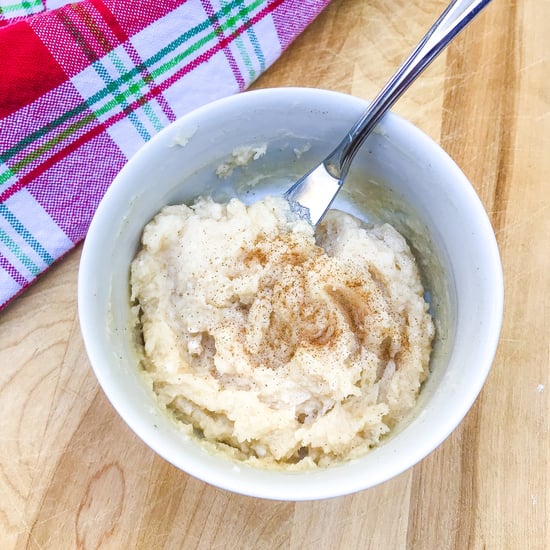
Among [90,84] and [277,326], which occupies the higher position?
[90,84]

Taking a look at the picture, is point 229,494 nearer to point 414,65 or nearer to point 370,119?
point 370,119

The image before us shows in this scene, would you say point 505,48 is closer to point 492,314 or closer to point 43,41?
point 492,314

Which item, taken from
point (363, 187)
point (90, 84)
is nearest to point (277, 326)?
point (363, 187)

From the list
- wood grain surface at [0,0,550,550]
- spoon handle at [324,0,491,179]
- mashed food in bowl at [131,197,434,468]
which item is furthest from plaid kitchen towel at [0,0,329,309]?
spoon handle at [324,0,491,179]

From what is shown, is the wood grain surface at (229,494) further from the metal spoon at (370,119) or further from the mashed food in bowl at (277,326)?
the metal spoon at (370,119)

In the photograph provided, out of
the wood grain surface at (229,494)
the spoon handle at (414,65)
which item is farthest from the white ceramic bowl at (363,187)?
the wood grain surface at (229,494)

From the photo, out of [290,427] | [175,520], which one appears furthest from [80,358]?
[290,427]
